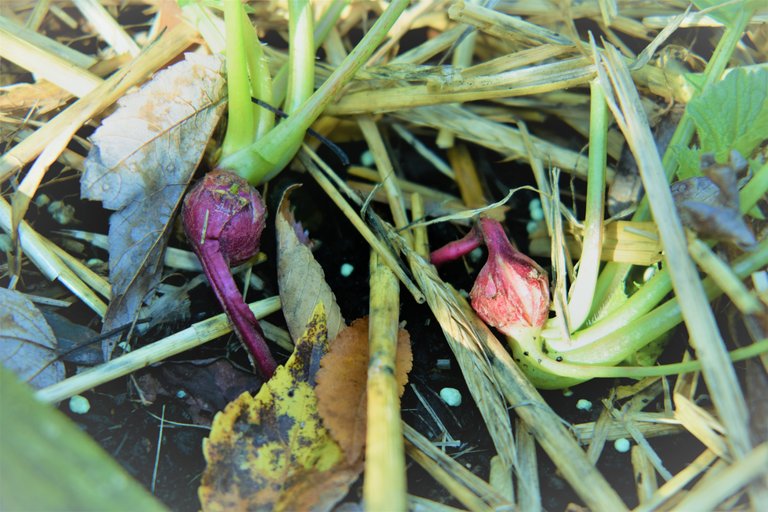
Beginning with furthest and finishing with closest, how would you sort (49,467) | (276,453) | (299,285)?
(299,285), (276,453), (49,467)

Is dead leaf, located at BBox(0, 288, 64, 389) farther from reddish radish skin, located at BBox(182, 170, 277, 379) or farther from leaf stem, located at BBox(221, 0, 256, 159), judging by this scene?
leaf stem, located at BBox(221, 0, 256, 159)

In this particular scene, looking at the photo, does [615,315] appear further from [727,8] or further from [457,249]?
[727,8]

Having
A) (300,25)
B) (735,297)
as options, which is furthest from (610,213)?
(300,25)

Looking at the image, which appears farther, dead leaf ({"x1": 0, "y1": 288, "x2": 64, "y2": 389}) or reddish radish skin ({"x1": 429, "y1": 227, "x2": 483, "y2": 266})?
reddish radish skin ({"x1": 429, "y1": 227, "x2": 483, "y2": 266})

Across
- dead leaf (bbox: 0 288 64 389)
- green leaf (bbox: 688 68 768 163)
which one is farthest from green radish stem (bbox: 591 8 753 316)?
dead leaf (bbox: 0 288 64 389)

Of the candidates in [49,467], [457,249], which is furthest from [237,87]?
[49,467]

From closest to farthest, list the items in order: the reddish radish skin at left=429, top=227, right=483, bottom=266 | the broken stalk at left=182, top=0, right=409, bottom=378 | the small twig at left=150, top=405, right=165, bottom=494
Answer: the small twig at left=150, top=405, right=165, bottom=494 → the broken stalk at left=182, top=0, right=409, bottom=378 → the reddish radish skin at left=429, top=227, right=483, bottom=266
